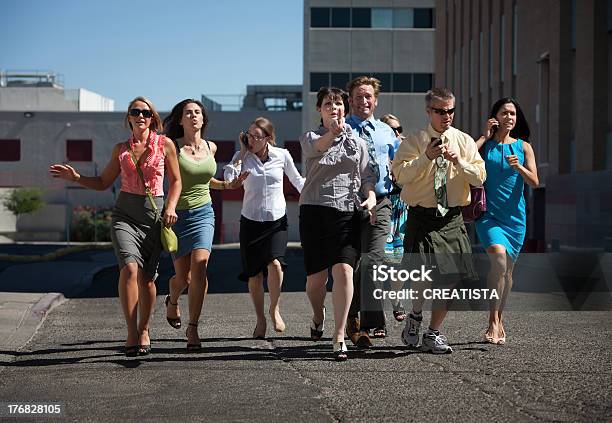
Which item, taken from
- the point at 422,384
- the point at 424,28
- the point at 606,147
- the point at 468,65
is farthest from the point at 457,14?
the point at 422,384

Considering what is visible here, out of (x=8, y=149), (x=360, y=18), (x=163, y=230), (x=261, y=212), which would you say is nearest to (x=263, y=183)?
(x=261, y=212)

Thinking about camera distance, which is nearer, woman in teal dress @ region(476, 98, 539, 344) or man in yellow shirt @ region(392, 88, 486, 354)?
man in yellow shirt @ region(392, 88, 486, 354)

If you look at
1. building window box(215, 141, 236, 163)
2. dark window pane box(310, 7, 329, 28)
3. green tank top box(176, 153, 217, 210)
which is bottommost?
green tank top box(176, 153, 217, 210)

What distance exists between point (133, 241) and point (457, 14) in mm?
42528

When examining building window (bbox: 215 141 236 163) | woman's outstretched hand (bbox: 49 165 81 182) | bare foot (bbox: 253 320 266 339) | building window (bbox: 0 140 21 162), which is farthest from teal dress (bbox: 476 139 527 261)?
building window (bbox: 0 140 21 162)

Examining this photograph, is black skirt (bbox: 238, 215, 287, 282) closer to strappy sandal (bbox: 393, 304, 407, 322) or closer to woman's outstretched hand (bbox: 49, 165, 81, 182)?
strappy sandal (bbox: 393, 304, 407, 322)

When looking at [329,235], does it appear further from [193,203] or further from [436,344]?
[193,203]

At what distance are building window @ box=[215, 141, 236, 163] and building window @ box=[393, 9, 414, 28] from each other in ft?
36.2

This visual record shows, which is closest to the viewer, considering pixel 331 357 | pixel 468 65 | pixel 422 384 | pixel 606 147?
pixel 422 384

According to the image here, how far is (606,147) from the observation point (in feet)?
88.7

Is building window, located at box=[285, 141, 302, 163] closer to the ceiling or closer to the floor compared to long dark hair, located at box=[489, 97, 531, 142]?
closer to the ceiling

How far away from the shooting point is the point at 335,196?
852cm

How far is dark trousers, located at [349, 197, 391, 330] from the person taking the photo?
899 centimetres

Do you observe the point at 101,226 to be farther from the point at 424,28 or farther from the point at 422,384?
the point at 422,384
